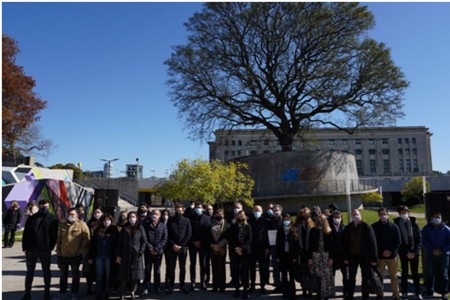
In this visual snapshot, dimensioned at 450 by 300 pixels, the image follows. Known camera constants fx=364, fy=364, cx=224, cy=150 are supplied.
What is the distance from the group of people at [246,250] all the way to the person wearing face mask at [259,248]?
0.08 ft

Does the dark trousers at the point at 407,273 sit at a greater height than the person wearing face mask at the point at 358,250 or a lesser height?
lesser

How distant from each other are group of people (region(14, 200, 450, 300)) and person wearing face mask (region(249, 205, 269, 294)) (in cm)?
3

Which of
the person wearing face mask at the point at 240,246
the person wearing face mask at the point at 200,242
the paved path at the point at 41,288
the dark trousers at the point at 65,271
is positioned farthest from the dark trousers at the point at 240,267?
the dark trousers at the point at 65,271

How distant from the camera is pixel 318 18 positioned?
2998cm

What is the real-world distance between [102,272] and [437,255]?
312 inches

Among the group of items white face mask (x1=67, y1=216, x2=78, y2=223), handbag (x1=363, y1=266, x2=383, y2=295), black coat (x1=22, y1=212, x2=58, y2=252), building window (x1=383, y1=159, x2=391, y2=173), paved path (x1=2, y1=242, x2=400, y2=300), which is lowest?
paved path (x1=2, y1=242, x2=400, y2=300)

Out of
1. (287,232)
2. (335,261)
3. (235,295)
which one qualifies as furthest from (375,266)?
(235,295)

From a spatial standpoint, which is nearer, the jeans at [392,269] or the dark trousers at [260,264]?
the jeans at [392,269]

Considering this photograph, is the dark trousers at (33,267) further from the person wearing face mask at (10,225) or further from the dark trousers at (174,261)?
the person wearing face mask at (10,225)

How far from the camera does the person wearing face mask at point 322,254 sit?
817cm

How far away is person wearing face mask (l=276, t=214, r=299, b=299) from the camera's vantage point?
8477mm

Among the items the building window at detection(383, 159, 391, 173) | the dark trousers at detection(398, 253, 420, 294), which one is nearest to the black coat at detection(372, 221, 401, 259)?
the dark trousers at detection(398, 253, 420, 294)

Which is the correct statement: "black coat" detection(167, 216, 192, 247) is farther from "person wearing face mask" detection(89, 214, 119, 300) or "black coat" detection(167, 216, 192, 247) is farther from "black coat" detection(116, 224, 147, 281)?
"person wearing face mask" detection(89, 214, 119, 300)

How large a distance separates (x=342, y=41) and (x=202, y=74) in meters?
12.3
